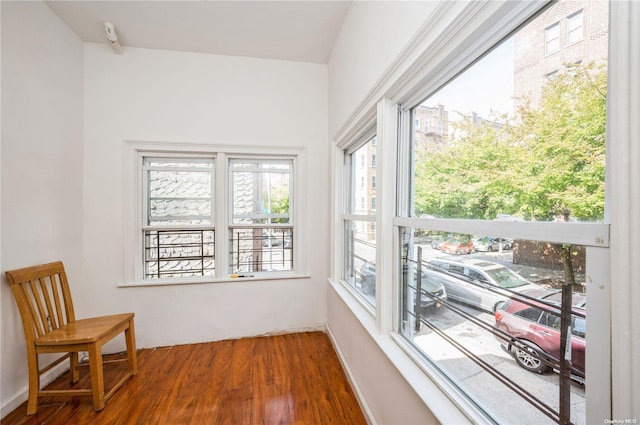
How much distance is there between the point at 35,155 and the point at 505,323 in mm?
3038

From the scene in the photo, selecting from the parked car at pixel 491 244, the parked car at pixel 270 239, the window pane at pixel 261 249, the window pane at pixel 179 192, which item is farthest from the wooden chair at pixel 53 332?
the parked car at pixel 491 244

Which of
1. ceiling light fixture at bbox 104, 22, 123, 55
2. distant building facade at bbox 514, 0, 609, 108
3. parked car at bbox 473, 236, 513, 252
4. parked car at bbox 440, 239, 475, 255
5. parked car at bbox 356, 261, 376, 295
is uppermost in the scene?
ceiling light fixture at bbox 104, 22, 123, 55

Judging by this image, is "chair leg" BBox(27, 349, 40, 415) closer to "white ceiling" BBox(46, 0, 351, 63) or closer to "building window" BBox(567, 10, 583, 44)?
"white ceiling" BBox(46, 0, 351, 63)

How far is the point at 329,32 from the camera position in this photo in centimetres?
234

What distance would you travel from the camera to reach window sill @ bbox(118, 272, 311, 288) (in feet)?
8.36

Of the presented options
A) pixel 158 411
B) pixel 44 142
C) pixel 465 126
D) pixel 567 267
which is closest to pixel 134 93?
pixel 44 142

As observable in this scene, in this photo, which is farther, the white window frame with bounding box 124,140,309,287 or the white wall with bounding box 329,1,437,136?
the white window frame with bounding box 124,140,309,287

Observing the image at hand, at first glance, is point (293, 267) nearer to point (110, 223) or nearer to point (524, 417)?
point (110, 223)

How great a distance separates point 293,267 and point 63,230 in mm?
2079

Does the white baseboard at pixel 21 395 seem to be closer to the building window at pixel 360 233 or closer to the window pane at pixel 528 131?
the building window at pixel 360 233

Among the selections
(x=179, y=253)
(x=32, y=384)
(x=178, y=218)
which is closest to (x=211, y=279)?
(x=179, y=253)

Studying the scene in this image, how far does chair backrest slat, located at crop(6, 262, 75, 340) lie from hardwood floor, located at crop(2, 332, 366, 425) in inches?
21.2

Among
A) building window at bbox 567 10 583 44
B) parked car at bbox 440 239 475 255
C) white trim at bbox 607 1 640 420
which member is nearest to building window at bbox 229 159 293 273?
parked car at bbox 440 239 475 255

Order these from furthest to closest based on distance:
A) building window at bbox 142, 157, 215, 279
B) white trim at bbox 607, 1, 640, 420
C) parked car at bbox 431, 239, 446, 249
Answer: building window at bbox 142, 157, 215, 279
parked car at bbox 431, 239, 446, 249
white trim at bbox 607, 1, 640, 420
